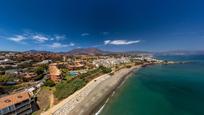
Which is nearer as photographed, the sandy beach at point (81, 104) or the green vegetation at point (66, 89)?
the sandy beach at point (81, 104)

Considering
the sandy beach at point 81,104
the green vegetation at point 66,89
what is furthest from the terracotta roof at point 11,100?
the green vegetation at point 66,89

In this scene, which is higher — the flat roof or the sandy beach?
the flat roof

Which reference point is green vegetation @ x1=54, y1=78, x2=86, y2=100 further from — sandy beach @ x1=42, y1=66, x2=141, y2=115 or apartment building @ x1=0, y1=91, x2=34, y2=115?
apartment building @ x1=0, y1=91, x2=34, y2=115

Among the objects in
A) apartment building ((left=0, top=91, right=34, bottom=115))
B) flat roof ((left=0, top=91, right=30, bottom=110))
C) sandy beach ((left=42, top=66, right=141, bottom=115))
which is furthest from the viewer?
sandy beach ((left=42, top=66, right=141, bottom=115))

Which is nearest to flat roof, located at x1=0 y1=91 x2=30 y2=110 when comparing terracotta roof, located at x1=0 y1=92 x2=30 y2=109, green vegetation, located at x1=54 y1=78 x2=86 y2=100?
terracotta roof, located at x1=0 y1=92 x2=30 y2=109

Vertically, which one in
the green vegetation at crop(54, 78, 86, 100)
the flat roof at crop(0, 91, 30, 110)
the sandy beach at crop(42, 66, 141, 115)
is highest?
the flat roof at crop(0, 91, 30, 110)

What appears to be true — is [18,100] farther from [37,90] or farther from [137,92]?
[137,92]

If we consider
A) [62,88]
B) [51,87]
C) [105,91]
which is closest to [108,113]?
[105,91]

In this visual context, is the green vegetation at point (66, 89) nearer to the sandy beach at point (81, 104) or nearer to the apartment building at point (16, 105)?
the sandy beach at point (81, 104)

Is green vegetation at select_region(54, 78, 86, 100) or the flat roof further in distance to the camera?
green vegetation at select_region(54, 78, 86, 100)

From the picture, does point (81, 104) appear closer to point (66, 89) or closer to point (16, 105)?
point (66, 89)

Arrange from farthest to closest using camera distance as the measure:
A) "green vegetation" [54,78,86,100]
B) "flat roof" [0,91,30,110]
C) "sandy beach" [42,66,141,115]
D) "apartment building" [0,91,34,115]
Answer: "green vegetation" [54,78,86,100] → "sandy beach" [42,66,141,115] → "flat roof" [0,91,30,110] → "apartment building" [0,91,34,115]
